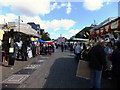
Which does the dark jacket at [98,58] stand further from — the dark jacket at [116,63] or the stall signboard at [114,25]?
the stall signboard at [114,25]

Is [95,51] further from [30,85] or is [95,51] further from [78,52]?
[78,52]

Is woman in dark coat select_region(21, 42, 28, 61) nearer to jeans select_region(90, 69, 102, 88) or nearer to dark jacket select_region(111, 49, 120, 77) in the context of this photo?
jeans select_region(90, 69, 102, 88)

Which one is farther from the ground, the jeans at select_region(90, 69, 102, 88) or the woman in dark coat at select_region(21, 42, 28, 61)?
the woman in dark coat at select_region(21, 42, 28, 61)

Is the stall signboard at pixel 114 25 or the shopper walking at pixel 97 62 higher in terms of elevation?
the stall signboard at pixel 114 25

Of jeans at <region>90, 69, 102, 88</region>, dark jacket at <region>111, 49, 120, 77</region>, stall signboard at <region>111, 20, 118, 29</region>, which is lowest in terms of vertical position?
jeans at <region>90, 69, 102, 88</region>

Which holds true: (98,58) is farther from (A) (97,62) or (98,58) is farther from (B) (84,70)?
(B) (84,70)

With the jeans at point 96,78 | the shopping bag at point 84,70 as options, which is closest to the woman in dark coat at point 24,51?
the shopping bag at point 84,70

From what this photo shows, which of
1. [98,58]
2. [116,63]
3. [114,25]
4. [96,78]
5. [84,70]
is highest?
[114,25]

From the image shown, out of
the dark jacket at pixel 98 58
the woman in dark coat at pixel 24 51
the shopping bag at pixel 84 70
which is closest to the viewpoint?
the dark jacket at pixel 98 58

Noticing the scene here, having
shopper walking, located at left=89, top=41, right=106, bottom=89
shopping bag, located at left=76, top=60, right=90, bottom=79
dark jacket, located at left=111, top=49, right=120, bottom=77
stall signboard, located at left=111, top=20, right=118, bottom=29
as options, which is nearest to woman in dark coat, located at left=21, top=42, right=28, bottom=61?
stall signboard, located at left=111, top=20, right=118, bottom=29

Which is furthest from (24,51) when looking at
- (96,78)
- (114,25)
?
(96,78)

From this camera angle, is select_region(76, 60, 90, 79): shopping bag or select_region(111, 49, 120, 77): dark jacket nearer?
select_region(111, 49, 120, 77): dark jacket

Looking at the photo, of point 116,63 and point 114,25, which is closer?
point 116,63

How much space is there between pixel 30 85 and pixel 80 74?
2.01 meters
